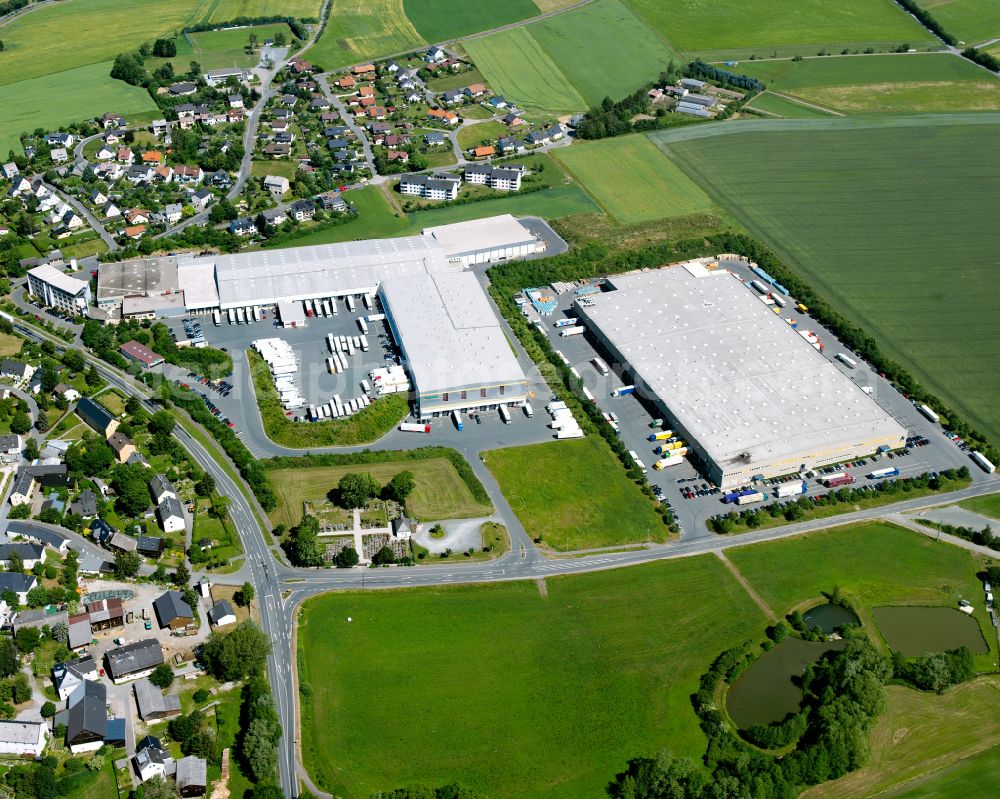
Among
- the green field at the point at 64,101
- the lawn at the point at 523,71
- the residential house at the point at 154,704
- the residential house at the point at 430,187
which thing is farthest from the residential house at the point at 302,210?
the residential house at the point at 154,704

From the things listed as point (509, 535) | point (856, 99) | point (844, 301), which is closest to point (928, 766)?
point (509, 535)

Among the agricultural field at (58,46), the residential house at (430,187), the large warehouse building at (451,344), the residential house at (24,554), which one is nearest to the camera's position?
the residential house at (24,554)

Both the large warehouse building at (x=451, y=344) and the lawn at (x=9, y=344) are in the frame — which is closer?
the large warehouse building at (x=451, y=344)

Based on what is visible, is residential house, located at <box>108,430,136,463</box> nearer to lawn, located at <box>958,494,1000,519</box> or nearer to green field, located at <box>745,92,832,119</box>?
lawn, located at <box>958,494,1000,519</box>

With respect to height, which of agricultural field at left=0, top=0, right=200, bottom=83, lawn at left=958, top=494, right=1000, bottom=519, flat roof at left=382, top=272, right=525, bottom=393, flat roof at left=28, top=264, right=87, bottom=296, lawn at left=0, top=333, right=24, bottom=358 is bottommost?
lawn at left=958, top=494, right=1000, bottom=519

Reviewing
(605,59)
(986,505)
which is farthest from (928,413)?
(605,59)

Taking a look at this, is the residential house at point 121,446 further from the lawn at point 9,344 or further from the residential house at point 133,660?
the residential house at point 133,660

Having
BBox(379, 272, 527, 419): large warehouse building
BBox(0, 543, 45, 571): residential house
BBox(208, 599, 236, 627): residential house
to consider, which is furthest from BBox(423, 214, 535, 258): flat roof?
BBox(0, 543, 45, 571): residential house
